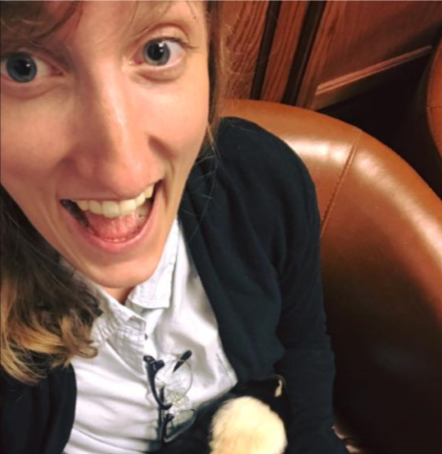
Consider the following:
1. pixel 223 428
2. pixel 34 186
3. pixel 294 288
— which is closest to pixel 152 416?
pixel 223 428

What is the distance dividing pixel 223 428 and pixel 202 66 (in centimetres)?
44

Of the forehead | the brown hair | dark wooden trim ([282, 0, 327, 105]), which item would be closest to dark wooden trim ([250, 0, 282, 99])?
dark wooden trim ([282, 0, 327, 105])

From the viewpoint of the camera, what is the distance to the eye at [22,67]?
1.52 feet

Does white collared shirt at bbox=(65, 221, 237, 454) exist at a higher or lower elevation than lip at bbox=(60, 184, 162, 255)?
lower

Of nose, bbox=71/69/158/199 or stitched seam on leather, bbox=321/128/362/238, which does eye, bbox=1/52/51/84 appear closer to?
nose, bbox=71/69/158/199

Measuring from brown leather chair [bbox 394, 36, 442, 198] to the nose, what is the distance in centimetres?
66

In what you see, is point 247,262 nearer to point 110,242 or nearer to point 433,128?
point 110,242

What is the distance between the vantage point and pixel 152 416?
77 cm

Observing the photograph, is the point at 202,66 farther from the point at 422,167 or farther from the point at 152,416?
the point at 422,167

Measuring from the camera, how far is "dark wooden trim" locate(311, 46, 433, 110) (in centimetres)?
128

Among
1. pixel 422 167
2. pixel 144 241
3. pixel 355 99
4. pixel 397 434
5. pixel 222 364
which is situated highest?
pixel 355 99

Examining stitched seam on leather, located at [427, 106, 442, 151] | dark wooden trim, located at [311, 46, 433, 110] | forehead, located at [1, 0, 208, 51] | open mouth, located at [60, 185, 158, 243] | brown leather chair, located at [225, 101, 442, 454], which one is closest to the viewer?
forehead, located at [1, 0, 208, 51]

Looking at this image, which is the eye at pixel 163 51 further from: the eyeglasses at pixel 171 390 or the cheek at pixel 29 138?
the eyeglasses at pixel 171 390

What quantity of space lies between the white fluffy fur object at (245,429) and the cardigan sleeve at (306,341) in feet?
0.34
